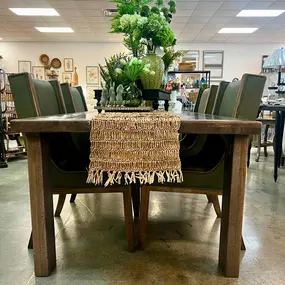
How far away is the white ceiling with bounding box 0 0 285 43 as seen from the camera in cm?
509

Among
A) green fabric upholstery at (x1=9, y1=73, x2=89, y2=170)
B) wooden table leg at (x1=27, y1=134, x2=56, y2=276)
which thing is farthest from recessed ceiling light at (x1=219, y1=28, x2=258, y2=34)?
wooden table leg at (x1=27, y1=134, x2=56, y2=276)

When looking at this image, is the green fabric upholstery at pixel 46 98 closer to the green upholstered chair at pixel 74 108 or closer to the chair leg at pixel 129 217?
the green upholstered chair at pixel 74 108

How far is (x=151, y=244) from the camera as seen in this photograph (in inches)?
63.3

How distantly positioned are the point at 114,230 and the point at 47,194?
2.32ft

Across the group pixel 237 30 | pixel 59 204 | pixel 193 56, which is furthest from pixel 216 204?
pixel 193 56

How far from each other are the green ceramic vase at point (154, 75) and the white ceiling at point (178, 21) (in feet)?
11.6

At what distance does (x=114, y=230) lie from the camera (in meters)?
1.79

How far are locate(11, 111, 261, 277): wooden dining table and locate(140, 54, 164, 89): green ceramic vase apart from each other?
905 mm

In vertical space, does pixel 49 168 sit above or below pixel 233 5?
below

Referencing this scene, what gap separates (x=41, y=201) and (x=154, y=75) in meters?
1.25

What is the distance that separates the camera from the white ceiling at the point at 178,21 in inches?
200

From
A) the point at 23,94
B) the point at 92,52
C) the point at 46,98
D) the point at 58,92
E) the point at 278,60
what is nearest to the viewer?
the point at 23,94

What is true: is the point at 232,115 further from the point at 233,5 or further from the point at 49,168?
the point at 233,5

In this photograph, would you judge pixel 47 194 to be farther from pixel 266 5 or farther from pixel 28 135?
pixel 266 5
